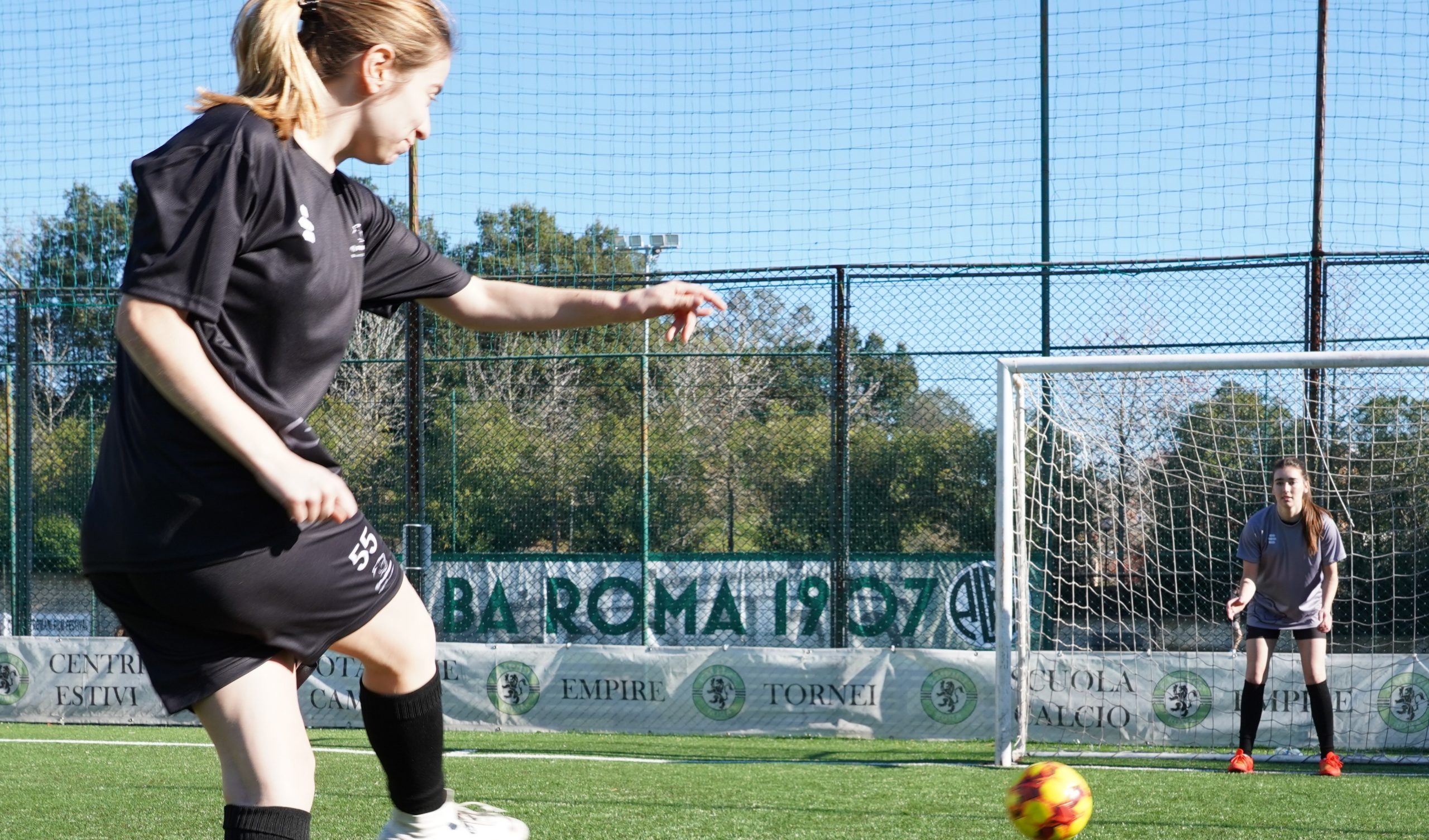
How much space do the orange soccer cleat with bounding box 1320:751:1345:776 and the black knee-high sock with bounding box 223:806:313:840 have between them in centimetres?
612

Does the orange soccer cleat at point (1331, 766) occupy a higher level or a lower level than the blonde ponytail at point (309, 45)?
lower

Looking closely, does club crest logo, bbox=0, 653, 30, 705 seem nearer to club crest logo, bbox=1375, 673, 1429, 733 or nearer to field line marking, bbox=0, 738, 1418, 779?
field line marking, bbox=0, 738, 1418, 779

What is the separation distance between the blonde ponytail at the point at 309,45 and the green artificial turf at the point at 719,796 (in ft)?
10.5

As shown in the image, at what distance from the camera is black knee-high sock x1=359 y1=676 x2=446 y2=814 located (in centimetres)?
215

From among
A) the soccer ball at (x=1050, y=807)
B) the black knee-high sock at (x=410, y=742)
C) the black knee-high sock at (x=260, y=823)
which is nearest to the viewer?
the black knee-high sock at (x=260, y=823)

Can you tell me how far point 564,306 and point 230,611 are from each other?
0.95 meters

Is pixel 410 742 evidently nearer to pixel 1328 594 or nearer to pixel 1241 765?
pixel 1241 765

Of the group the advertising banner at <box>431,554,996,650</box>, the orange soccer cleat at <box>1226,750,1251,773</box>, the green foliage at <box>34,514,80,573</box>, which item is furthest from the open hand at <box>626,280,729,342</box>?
the green foliage at <box>34,514,80,573</box>

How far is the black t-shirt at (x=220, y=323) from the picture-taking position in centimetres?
169

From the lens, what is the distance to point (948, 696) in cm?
851

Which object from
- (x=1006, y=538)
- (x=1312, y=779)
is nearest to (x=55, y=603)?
(x=1006, y=538)

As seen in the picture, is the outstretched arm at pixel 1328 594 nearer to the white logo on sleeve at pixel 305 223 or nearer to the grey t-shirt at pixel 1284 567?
the grey t-shirt at pixel 1284 567

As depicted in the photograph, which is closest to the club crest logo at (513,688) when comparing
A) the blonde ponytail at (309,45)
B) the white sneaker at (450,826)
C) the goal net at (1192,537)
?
the goal net at (1192,537)

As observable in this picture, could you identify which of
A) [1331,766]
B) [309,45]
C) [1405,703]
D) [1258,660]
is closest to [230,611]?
[309,45]
